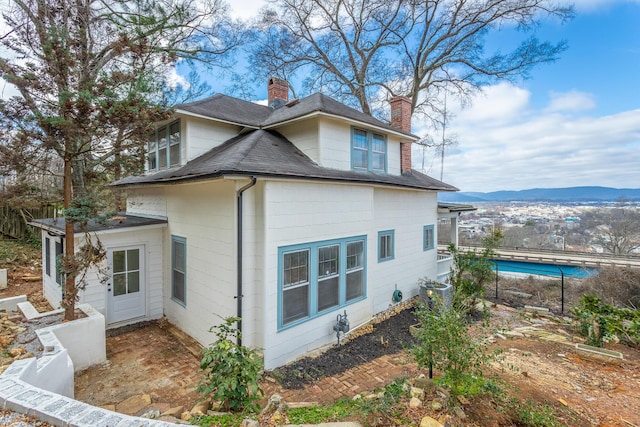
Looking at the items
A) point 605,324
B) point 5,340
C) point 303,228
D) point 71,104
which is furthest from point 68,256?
point 605,324

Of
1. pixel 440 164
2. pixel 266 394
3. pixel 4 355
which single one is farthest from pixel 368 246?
pixel 440 164

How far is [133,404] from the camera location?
13.9 ft

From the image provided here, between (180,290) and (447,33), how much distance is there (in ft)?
59.7

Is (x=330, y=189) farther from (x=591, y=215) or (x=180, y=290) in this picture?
(x=591, y=215)

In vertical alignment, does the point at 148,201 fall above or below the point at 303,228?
above

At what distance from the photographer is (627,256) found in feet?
61.6

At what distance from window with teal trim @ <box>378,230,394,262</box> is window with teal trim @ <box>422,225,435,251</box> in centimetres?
219

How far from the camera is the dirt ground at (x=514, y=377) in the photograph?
3838 mm

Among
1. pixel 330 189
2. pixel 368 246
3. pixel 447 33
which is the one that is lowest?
pixel 368 246

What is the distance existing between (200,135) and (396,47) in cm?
1429

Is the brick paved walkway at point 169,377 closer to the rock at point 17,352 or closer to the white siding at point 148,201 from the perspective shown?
the rock at point 17,352

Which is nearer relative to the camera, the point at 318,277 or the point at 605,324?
the point at 318,277

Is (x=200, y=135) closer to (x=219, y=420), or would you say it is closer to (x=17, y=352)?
(x=17, y=352)

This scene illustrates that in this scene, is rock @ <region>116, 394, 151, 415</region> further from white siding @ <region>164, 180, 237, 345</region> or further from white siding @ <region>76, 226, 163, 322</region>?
white siding @ <region>76, 226, 163, 322</region>
